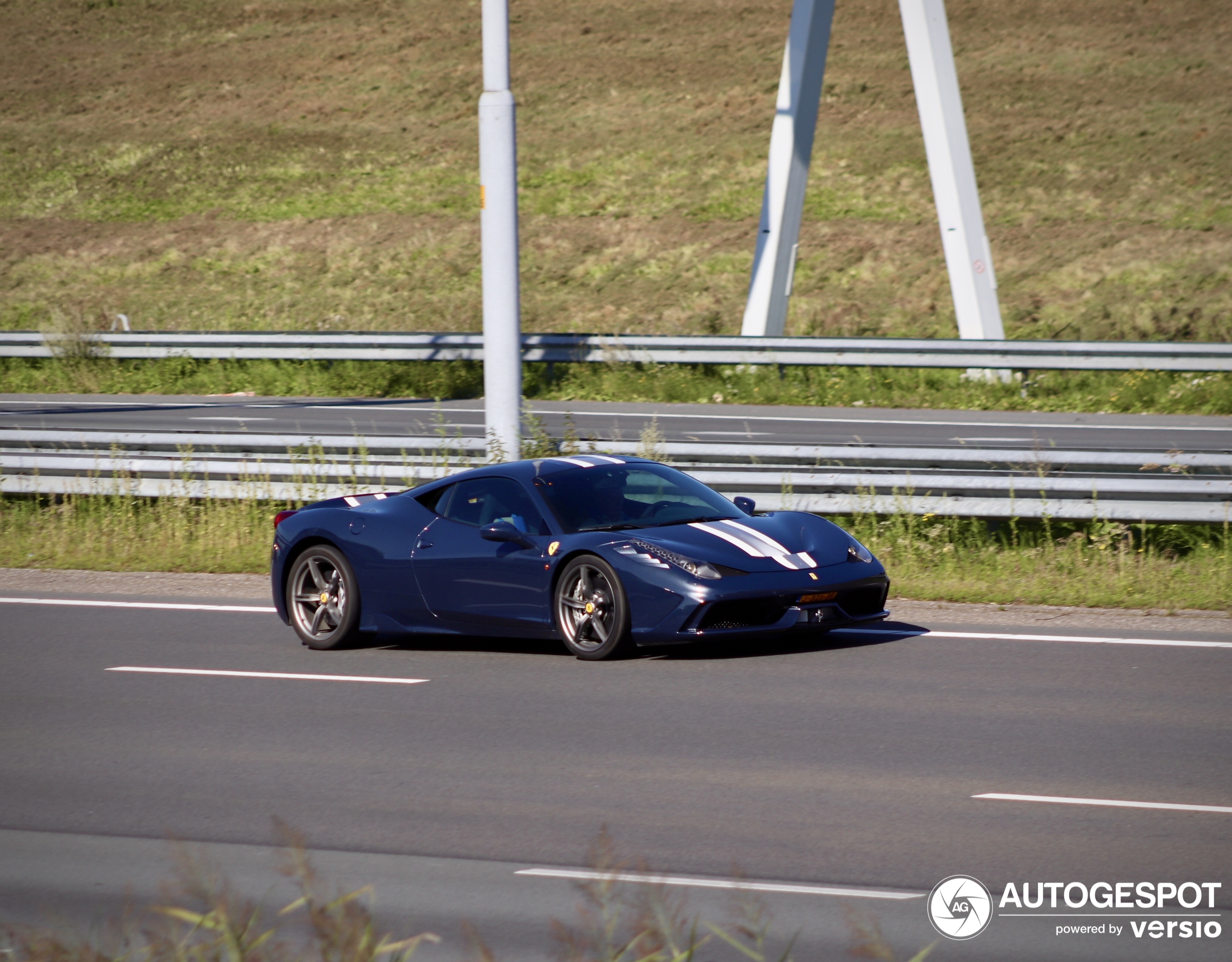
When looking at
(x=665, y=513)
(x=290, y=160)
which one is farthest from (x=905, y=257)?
(x=665, y=513)

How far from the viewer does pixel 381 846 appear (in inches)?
237

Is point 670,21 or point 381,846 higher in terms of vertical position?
point 670,21

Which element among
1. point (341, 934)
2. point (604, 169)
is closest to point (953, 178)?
point (341, 934)

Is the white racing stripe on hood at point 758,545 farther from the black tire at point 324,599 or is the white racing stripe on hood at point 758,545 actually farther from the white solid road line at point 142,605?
the white solid road line at point 142,605

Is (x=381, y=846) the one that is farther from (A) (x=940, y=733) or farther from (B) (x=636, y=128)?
(B) (x=636, y=128)

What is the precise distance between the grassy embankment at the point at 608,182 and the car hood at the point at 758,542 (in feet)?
45.4

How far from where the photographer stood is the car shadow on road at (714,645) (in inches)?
384

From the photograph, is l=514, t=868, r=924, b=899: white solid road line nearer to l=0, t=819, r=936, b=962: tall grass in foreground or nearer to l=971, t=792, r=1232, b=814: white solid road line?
l=0, t=819, r=936, b=962: tall grass in foreground

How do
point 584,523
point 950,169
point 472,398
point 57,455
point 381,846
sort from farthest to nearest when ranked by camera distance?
point 472,398 → point 950,169 → point 57,455 → point 584,523 → point 381,846

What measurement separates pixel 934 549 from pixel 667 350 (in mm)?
12950

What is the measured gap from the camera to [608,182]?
49.0 m

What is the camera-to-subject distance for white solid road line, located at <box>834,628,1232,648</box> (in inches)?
378

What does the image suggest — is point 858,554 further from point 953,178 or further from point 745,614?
point 953,178

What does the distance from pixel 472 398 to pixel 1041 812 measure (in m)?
20.2
